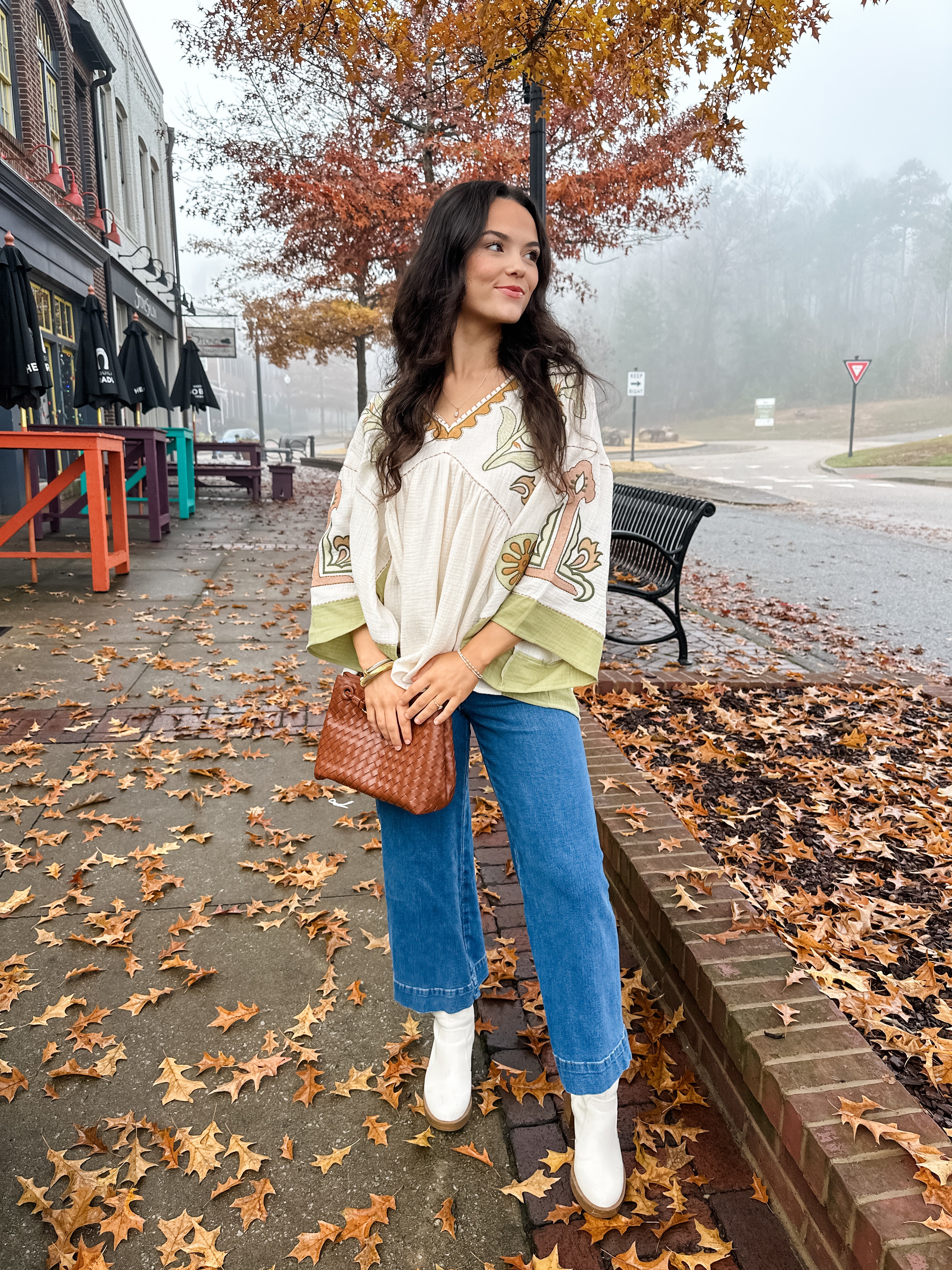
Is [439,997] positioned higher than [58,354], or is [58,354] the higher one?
[58,354]

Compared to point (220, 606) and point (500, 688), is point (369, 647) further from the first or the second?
point (220, 606)

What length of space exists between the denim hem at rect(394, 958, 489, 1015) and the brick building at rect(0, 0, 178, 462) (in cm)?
1125

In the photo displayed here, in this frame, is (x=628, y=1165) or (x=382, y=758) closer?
(x=382, y=758)

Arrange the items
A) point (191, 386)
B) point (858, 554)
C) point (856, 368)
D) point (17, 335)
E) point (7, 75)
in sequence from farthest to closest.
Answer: point (856, 368), point (191, 386), point (7, 75), point (858, 554), point (17, 335)

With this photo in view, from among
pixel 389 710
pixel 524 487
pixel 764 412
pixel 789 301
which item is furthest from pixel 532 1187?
pixel 789 301

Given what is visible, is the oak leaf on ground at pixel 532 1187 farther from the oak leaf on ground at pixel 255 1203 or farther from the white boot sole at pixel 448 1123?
the oak leaf on ground at pixel 255 1203

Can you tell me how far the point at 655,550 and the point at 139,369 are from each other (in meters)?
10.7

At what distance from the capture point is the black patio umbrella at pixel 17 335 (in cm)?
848

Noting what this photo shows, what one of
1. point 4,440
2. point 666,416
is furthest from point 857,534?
point 666,416

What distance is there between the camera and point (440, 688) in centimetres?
174

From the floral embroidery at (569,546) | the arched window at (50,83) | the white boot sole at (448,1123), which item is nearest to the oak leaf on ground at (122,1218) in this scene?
the white boot sole at (448,1123)

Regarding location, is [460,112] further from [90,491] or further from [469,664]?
[469,664]

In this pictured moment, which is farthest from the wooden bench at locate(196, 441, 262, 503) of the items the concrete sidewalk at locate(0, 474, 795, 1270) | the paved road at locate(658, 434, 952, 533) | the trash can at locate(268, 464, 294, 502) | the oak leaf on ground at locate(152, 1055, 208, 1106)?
the oak leaf on ground at locate(152, 1055, 208, 1106)

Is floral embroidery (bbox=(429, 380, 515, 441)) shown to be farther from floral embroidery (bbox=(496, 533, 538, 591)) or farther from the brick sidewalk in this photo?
the brick sidewalk
